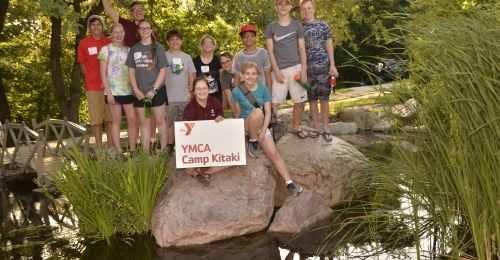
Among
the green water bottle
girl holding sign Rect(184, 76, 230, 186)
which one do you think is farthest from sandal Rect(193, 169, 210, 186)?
the green water bottle

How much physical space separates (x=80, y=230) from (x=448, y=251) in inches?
145

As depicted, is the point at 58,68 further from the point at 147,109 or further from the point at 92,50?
the point at 147,109

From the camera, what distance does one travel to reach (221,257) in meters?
5.35

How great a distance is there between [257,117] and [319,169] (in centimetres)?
115

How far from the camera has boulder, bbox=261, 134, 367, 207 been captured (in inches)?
273

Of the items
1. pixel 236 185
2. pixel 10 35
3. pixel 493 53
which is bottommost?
pixel 236 185

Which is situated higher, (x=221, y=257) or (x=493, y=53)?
(x=493, y=53)

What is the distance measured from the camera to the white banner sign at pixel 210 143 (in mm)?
6102

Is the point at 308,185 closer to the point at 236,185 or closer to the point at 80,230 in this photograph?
the point at 236,185

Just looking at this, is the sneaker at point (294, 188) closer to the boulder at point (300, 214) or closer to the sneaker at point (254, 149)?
the boulder at point (300, 214)

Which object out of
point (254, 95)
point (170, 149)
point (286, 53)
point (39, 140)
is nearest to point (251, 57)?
point (286, 53)

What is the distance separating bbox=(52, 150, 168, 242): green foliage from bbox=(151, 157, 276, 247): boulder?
0.18 metres

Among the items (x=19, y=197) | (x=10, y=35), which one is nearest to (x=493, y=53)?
(x=19, y=197)

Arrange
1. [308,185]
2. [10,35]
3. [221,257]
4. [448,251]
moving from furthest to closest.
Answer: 1. [10,35]
2. [308,185]
3. [221,257]
4. [448,251]
